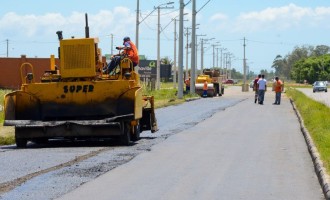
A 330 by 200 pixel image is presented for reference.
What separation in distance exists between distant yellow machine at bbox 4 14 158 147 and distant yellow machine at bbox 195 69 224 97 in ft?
147

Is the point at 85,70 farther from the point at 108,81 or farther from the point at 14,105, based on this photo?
the point at 14,105

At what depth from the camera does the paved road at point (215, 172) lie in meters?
10.6

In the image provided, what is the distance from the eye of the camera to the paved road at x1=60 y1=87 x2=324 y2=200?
1059 cm

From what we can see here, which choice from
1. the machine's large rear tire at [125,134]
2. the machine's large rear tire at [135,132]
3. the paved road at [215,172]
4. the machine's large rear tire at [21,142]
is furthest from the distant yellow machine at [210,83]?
the machine's large rear tire at [21,142]

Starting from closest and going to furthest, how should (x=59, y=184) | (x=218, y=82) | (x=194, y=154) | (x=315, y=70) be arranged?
(x=59, y=184) → (x=194, y=154) → (x=218, y=82) → (x=315, y=70)

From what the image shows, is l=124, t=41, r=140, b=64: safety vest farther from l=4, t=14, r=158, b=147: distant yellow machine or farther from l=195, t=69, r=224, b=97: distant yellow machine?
l=195, t=69, r=224, b=97: distant yellow machine

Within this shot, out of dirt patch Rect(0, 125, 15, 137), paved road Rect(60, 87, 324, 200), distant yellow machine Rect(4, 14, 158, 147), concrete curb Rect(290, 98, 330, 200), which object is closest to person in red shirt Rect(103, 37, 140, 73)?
distant yellow machine Rect(4, 14, 158, 147)

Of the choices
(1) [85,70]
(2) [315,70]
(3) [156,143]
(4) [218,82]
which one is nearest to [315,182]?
(3) [156,143]

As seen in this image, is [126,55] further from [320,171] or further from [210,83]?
[210,83]

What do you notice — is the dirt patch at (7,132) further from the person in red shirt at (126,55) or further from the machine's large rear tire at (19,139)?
the person in red shirt at (126,55)

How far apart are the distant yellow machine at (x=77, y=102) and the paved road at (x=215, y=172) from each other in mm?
1362

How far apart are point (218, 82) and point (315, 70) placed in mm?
95001

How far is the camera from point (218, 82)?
6688 cm

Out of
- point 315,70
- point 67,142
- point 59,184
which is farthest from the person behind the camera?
point 315,70
